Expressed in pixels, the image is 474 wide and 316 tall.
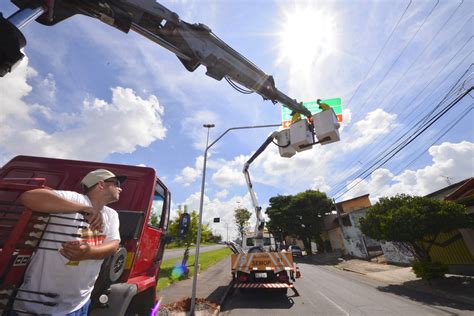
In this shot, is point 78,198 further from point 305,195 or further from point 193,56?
point 305,195

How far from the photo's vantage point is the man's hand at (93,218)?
1.79 metres

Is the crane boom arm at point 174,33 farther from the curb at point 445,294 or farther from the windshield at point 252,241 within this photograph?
the curb at point 445,294

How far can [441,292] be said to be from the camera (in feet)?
29.9

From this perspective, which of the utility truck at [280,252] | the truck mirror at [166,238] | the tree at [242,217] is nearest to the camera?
the truck mirror at [166,238]

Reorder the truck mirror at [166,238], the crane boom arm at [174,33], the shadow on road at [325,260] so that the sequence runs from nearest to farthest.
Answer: the crane boom arm at [174,33]
the truck mirror at [166,238]
the shadow on road at [325,260]

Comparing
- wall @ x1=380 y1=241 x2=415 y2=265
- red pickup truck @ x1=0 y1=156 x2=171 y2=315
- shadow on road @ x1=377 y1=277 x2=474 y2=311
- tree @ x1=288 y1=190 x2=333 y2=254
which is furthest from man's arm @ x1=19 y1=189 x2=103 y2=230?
tree @ x1=288 y1=190 x2=333 y2=254

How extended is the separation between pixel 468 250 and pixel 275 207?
26378 millimetres

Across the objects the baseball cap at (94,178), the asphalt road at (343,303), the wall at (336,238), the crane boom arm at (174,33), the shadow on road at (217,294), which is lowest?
the asphalt road at (343,303)

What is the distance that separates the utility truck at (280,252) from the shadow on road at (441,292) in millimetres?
4527

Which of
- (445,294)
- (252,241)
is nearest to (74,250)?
(252,241)

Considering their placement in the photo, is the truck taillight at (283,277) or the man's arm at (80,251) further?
the truck taillight at (283,277)

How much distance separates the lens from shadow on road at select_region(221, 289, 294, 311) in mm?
7301

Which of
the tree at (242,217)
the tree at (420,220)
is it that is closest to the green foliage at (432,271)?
the tree at (420,220)

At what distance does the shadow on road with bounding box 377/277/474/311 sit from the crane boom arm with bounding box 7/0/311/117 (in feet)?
28.7
